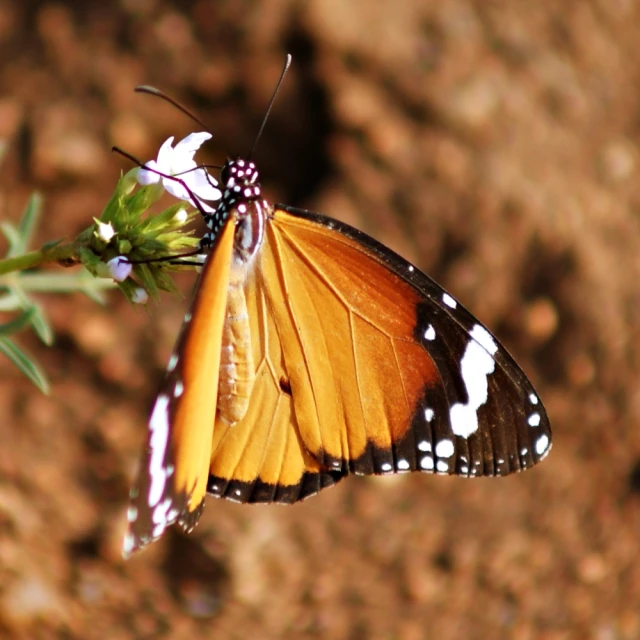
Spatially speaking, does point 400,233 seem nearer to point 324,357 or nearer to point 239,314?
point 324,357

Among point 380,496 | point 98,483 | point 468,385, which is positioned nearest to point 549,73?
point 380,496

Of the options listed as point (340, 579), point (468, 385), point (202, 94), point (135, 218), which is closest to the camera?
point (135, 218)

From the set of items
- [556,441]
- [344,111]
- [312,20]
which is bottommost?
[556,441]

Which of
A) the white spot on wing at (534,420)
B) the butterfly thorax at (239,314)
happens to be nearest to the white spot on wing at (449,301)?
the white spot on wing at (534,420)

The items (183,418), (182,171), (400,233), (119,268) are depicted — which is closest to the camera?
(183,418)

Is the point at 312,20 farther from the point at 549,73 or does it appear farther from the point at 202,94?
the point at 549,73

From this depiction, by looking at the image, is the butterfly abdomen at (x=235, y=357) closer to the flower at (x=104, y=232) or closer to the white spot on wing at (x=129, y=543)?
the flower at (x=104, y=232)

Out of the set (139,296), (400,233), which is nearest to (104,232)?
(139,296)
